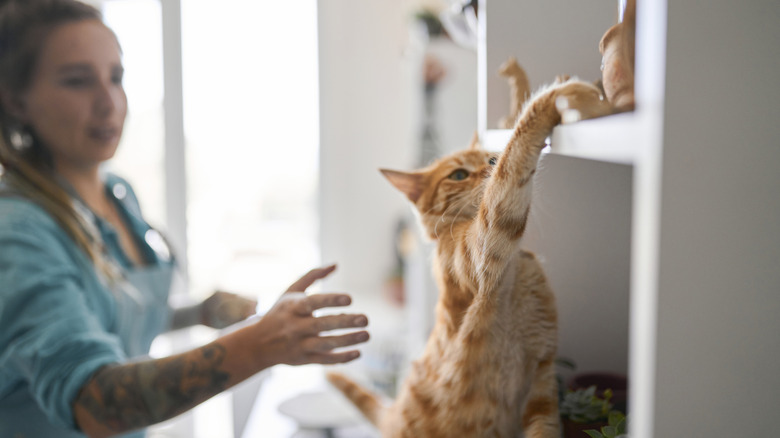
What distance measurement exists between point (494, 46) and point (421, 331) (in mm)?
954

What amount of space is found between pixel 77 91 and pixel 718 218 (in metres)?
0.71

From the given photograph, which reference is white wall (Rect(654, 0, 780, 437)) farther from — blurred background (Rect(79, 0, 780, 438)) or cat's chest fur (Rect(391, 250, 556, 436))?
cat's chest fur (Rect(391, 250, 556, 436))

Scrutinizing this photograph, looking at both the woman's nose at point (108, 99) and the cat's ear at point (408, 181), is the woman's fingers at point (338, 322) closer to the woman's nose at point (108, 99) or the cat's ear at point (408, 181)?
the cat's ear at point (408, 181)

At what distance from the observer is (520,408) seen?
1.04 ft

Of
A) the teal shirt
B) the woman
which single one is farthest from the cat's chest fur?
the teal shirt

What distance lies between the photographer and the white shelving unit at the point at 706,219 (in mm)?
179

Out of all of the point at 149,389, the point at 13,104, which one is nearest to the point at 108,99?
the point at 13,104

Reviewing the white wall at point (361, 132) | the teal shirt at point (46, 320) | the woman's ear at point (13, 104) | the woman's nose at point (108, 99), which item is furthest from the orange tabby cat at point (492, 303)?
the white wall at point (361, 132)

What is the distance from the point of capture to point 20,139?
2.12ft

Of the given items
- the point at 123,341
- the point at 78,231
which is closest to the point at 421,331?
the point at 123,341

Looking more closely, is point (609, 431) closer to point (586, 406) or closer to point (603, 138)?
point (586, 406)

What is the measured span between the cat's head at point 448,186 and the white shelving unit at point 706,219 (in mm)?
148

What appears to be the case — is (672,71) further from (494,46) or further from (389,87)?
(389,87)

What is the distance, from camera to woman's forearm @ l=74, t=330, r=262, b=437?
442 mm
